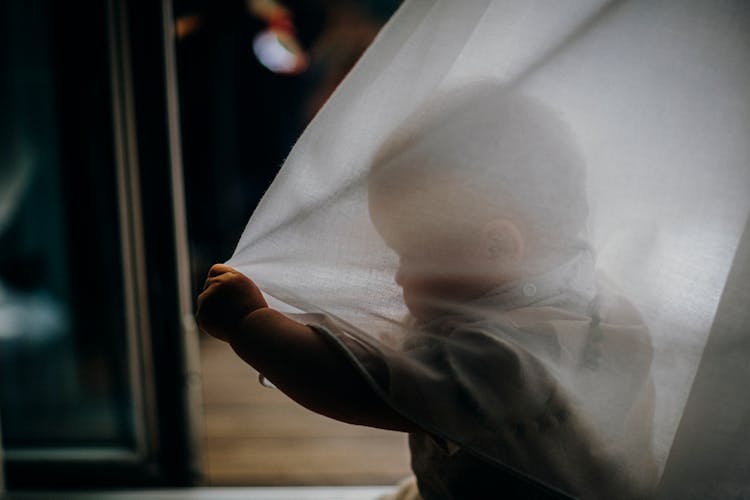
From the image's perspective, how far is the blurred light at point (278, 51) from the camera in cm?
256

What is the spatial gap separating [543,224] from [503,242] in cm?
4

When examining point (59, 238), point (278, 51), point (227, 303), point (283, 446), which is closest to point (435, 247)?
point (227, 303)

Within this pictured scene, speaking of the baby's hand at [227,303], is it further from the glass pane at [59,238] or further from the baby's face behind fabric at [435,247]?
the glass pane at [59,238]

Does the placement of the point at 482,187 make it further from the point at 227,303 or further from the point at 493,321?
the point at 227,303

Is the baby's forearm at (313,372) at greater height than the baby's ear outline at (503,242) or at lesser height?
lesser

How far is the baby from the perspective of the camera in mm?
444

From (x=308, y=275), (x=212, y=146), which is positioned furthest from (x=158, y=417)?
(x=212, y=146)

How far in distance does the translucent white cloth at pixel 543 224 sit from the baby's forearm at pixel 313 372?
0.05 feet

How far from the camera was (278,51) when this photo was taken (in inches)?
104

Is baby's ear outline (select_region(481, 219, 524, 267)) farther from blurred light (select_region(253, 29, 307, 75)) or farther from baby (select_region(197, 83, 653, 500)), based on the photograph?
blurred light (select_region(253, 29, 307, 75))

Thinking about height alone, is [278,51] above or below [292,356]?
above

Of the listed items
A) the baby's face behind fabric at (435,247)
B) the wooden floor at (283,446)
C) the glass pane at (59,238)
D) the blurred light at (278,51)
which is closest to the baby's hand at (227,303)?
the baby's face behind fabric at (435,247)

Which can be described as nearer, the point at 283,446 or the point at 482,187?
the point at 482,187

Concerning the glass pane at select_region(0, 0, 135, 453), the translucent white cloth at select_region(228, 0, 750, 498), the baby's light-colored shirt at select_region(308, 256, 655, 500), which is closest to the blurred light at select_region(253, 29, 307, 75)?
the glass pane at select_region(0, 0, 135, 453)
